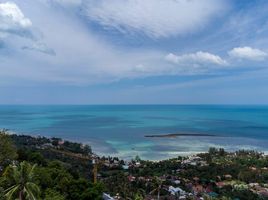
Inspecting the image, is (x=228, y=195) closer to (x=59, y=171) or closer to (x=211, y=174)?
(x=211, y=174)

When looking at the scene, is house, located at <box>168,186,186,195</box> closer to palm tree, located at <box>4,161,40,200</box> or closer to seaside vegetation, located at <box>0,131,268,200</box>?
seaside vegetation, located at <box>0,131,268,200</box>

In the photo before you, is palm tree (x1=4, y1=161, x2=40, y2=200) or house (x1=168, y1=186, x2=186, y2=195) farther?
house (x1=168, y1=186, x2=186, y2=195)

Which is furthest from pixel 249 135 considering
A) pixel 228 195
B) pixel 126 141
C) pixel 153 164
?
pixel 228 195

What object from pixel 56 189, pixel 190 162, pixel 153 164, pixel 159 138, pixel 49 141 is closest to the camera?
pixel 56 189

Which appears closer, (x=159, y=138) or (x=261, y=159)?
(x=261, y=159)

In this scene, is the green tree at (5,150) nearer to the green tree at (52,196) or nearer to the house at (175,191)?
the green tree at (52,196)

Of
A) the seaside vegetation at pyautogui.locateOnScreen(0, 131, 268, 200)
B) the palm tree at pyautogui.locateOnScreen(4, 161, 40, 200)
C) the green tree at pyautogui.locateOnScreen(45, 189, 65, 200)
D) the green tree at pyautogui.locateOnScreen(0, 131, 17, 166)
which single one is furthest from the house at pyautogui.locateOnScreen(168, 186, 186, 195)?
the palm tree at pyautogui.locateOnScreen(4, 161, 40, 200)

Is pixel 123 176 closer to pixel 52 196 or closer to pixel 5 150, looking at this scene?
pixel 5 150

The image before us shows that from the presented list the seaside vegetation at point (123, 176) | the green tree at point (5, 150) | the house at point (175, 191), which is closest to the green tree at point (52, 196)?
the seaside vegetation at point (123, 176)

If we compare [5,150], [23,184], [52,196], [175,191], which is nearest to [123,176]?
[175,191]
